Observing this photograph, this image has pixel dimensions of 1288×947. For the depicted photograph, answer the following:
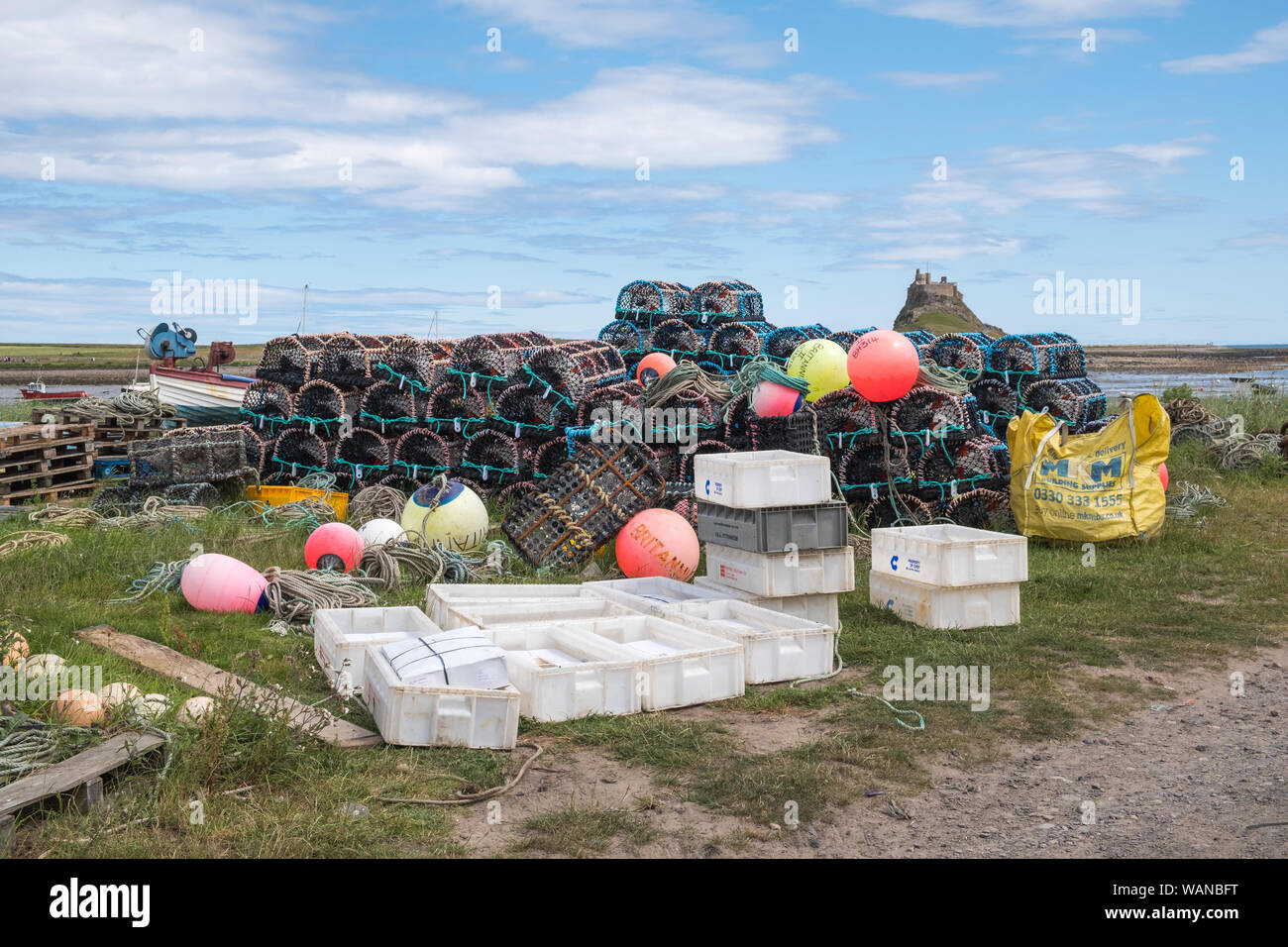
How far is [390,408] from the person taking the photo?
12.5 metres

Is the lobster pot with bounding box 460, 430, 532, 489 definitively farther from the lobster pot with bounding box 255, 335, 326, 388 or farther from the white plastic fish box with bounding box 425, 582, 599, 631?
the white plastic fish box with bounding box 425, 582, 599, 631

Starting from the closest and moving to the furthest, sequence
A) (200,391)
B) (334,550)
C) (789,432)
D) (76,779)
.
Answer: (76,779) < (334,550) < (789,432) < (200,391)

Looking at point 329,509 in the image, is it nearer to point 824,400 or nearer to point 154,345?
point 824,400

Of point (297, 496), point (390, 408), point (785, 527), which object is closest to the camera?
point (785, 527)

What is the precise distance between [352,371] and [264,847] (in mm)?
9600

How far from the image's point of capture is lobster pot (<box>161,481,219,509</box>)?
460 inches

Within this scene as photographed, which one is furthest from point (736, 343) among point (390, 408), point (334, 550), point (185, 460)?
point (334, 550)

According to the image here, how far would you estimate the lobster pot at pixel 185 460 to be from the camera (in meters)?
11.9

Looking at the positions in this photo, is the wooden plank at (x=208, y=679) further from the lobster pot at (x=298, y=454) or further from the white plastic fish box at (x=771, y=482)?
the lobster pot at (x=298, y=454)

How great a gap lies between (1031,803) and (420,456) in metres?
9.01

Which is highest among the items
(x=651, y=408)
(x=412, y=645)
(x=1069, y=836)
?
(x=651, y=408)

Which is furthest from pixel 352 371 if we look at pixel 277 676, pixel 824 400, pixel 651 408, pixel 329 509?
pixel 277 676

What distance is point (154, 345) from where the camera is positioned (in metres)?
19.6

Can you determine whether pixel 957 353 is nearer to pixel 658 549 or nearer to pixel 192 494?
pixel 658 549
